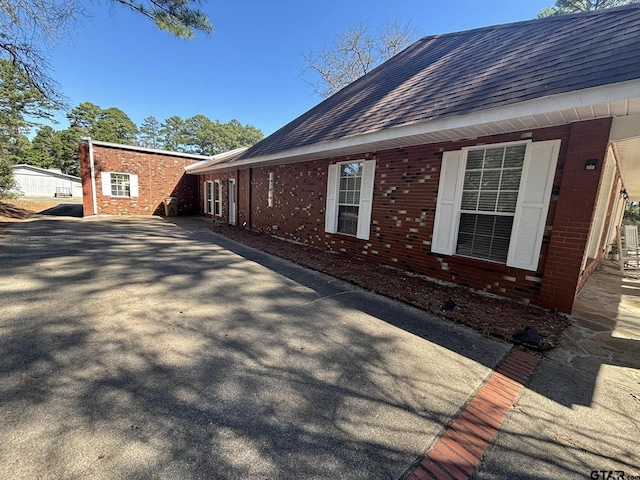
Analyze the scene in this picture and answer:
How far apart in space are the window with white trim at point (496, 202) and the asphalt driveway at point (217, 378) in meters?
1.78

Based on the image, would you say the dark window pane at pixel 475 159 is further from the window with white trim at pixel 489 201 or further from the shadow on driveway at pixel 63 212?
the shadow on driveway at pixel 63 212

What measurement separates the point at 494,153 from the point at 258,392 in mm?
4794

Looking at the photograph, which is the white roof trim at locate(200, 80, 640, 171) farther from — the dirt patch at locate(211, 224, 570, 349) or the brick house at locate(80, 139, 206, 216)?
the brick house at locate(80, 139, 206, 216)

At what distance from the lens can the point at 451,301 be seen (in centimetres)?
405

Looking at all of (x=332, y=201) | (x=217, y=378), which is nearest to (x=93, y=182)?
(x=332, y=201)

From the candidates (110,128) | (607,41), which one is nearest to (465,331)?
(607,41)

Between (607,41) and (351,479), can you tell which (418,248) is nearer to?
(607,41)

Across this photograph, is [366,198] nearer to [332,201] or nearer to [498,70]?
[332,201]

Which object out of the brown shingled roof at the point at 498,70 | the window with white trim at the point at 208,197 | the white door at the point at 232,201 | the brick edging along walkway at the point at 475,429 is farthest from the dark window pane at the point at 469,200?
the window with white trim at the point at 208,197

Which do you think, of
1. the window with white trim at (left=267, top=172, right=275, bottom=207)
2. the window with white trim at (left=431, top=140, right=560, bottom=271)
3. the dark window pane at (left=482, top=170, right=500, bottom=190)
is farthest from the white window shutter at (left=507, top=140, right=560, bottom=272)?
the window with white trim at (left=267, top=172, right=275, bottom=207)

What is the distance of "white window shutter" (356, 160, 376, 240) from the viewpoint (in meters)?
6.17

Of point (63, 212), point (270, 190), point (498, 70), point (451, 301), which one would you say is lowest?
point (451, 301)

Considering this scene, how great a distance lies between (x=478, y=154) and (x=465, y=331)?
117 inches

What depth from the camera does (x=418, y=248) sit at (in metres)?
5.36
